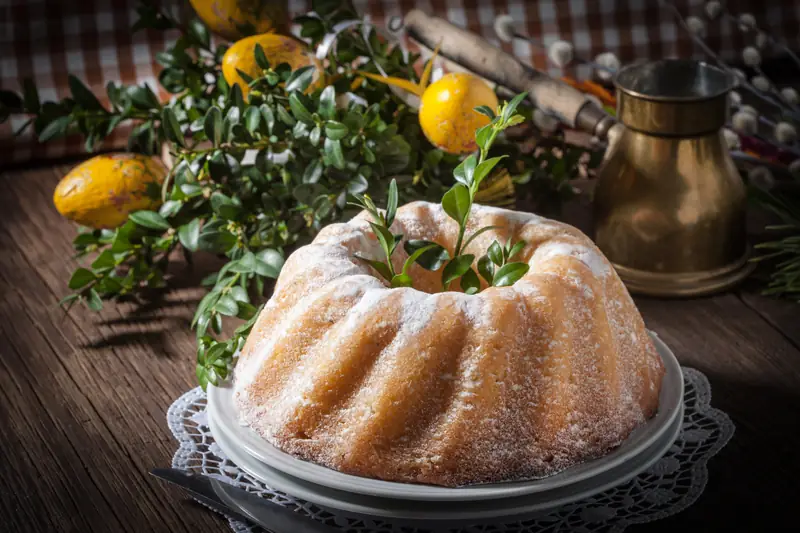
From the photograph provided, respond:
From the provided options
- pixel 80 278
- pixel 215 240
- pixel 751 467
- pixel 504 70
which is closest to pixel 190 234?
pixel 215 240

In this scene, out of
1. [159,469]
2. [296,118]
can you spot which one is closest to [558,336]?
[159,469]

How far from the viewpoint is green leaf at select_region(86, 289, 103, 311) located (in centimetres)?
98

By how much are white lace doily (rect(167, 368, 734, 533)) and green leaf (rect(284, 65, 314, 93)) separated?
1.14 ft

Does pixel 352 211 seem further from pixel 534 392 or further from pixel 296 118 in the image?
pixel 534 392

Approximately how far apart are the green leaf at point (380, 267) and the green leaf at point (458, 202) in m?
0.06

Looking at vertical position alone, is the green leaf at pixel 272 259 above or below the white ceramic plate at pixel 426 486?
below

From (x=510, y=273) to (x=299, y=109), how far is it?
1.13 feet

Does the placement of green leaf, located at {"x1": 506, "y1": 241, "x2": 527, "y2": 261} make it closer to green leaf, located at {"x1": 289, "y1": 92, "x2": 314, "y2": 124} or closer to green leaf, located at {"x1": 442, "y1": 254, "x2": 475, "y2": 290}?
green leaf, located at {"x1": 442, "y1": 254, "x2": 475, "y2": 290}

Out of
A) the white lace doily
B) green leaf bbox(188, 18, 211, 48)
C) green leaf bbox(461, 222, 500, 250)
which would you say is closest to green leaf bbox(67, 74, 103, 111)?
green leaf bbox(188, 18, 211, 48)

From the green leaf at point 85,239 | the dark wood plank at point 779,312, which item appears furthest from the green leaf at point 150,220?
the dark wood plank at point 779,312

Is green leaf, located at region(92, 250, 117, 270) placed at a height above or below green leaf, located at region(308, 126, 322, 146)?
below

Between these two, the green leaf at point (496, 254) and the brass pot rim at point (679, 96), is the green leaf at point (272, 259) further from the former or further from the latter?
the brass pot rim at point (679, 96)

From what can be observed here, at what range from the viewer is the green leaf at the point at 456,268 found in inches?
27.2

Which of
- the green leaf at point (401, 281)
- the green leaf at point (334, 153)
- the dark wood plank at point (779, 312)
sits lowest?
the dark wood plank at point (779, 312)
